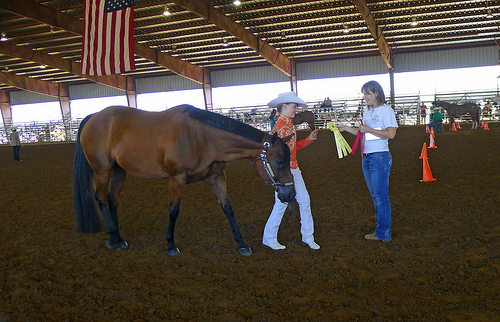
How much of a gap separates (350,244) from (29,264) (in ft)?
10.6

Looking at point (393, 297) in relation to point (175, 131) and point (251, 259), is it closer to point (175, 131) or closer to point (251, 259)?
point (251, 259)

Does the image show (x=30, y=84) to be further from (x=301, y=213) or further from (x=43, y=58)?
(x=301, y=213)

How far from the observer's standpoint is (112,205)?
445cm

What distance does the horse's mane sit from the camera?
3.72 meters

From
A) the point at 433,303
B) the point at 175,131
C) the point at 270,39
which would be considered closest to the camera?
the point at 433,303

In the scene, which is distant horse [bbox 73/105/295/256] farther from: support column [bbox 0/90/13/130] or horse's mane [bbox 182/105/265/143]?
support column [bbox 0/90/13/130]

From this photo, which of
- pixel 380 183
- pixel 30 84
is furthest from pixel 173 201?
pixel 30 84

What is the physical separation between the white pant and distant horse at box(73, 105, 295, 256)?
0.25 m

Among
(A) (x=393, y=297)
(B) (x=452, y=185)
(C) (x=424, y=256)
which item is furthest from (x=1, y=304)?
(B) (x=452, y=185)

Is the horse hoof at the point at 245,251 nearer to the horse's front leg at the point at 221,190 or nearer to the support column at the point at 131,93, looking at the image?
the horse's front leg at the point at 221,190

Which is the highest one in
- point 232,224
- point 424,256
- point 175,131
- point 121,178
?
point 175,131

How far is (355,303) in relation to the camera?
2.70 m

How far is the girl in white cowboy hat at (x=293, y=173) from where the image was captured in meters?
3.67

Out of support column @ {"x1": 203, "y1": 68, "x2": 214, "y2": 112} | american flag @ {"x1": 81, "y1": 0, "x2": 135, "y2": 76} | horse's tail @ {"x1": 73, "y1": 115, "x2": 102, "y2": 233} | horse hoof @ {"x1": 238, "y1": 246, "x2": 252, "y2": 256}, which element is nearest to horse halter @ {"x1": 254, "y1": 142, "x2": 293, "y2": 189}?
horse hoof @ {"x1": 238, "y1": 246, "x2": 252, "y2": 256}
